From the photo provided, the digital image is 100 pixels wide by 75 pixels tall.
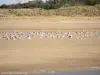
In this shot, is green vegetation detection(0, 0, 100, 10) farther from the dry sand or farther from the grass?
the dry sand

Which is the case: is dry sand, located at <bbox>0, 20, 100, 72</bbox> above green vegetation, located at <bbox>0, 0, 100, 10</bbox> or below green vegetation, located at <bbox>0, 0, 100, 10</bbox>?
below

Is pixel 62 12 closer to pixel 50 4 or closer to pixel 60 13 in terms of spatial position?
pixel 60 13

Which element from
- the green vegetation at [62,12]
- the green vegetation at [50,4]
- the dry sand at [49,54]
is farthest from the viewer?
the green vegetation at [62,12]

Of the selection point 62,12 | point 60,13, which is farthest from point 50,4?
point 62,12

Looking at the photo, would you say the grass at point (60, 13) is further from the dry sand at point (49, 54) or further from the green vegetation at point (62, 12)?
the dry sand at point (49, 54)

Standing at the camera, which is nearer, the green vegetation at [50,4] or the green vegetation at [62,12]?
the green vegetation at [50,4]

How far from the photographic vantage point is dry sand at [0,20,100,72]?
22.8ft

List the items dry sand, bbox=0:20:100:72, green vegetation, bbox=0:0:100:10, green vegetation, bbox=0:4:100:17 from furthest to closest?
green vegetation, bbox=0:4:100:17
green vegetation, bbox=0:0:100:10
dry sand, bbox=0:20:100:72

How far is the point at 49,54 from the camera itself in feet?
27.1

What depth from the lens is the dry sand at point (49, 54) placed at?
6938mm

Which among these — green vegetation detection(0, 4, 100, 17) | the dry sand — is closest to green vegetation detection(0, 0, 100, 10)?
green vegetation detection(0, 4, 100, 17)

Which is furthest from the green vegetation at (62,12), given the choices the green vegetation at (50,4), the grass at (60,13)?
the green vegetation at (50,4)

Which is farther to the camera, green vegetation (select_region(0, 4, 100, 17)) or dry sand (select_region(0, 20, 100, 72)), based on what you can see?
green vegetation (select_region(0, 4, 100, 17))

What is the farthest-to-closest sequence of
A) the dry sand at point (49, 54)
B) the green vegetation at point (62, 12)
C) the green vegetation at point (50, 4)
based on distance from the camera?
the green vegetation at point (62, 12) < the green vegetation at point (50, 4) < the dry sand at point (49, 54)
